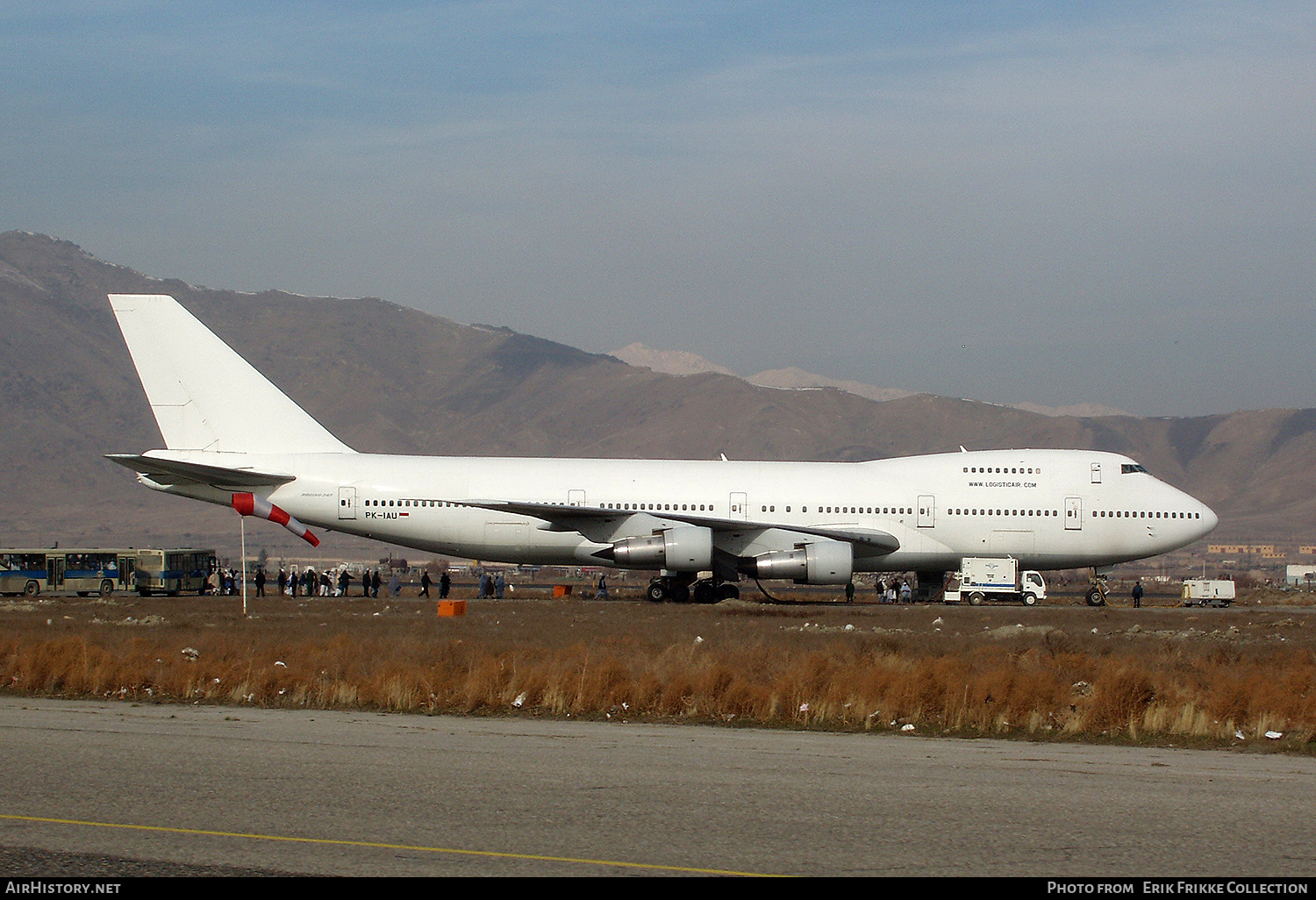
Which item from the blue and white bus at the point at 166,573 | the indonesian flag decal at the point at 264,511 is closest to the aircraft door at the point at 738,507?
the indonesian flag decal at the point at 264,511

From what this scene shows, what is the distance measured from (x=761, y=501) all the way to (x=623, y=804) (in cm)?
2899

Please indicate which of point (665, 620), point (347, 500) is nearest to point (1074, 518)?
point (665, 620)

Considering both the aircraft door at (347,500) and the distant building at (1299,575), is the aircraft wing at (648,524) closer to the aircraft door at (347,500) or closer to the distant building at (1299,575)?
the aircraft door at (347,500)

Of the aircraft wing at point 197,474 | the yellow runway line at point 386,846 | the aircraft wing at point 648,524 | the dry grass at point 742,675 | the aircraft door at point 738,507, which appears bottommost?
the yellow runway line at point 386,846

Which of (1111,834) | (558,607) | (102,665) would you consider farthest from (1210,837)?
(558,607)

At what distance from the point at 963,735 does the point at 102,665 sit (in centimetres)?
1110

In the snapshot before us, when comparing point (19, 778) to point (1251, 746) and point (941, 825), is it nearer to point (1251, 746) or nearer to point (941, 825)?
point (941, 825)

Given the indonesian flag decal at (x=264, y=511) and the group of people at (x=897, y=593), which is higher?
the indonesian flag decal at (x=264, y=511)

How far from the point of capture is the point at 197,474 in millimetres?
36688

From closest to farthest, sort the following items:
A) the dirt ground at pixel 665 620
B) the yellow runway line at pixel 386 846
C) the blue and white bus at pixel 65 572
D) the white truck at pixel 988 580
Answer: the yellow runway line at pixel 386 846, the dirt ground at pixel 665 620, the white truck at pixel 988 580, the blue and white bus at pixel 65 572

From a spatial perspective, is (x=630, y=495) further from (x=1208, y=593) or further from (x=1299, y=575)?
(x=1299, y=575)

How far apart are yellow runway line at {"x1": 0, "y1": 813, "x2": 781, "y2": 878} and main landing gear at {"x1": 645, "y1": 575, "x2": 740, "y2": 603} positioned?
29.9m

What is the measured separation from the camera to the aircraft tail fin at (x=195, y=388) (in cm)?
3906

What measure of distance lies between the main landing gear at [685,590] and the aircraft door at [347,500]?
8735 millimetres
